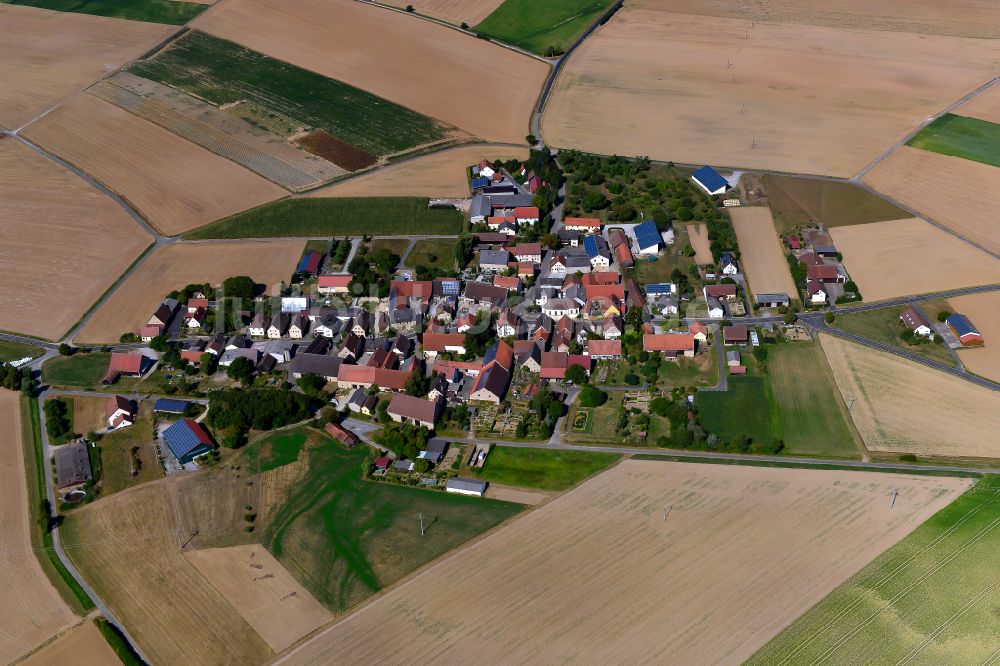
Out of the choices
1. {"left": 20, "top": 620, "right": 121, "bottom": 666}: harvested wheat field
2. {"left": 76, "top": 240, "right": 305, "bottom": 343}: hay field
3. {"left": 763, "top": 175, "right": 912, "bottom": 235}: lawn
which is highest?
{"left": 763, "top": 175, "right": 912, "bottom": 235}: lawn

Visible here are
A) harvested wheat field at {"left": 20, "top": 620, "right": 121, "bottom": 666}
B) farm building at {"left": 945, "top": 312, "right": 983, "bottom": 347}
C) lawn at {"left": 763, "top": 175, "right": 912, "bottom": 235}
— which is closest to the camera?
harvested wheat field at {"left": 20, "top": 620, "right": 121, "bottom": 666}

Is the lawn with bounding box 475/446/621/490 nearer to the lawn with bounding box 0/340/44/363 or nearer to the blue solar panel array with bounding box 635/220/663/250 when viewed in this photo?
the blue solar panel array with bounding box 635/220/663/250

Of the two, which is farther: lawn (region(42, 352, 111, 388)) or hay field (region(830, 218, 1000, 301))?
hay field (region(830, 218, 1000, 301))

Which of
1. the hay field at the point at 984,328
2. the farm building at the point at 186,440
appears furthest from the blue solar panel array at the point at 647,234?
the farm building at the point at 186,440

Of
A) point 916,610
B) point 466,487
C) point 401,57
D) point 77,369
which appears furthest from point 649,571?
point 401,57

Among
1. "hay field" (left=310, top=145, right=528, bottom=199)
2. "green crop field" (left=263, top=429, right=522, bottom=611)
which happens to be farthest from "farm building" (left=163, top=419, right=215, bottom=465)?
"hay field" (left=310, top=145, right=528, bottom=199)

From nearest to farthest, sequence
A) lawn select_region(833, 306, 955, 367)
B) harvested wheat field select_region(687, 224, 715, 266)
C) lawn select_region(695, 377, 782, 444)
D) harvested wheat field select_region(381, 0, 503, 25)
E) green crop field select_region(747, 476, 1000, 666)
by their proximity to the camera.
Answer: green crop field select_region(747, 476, 1000, 666) < lawn select_region(695, 377, 782, 444) < lawn select_region(833, 306, 955, 367) < harvested wheat field select_region(687, 224, 715, 266) < harvested wheat field select_region(381, 0, 503, 25)

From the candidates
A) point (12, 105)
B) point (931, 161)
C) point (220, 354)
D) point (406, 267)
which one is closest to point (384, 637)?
point (220, 354)

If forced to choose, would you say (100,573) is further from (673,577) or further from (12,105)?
(12,105)
